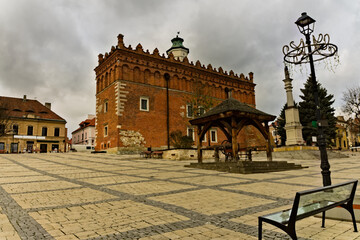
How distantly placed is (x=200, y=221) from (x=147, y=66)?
27.8 meters

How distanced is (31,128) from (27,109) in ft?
14.0

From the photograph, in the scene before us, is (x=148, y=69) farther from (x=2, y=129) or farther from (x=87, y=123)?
(x=87, y=123)

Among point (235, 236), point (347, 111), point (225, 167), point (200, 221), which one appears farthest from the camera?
point (347, 111)

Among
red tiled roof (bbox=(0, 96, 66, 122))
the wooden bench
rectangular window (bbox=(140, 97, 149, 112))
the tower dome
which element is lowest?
the wooden bench

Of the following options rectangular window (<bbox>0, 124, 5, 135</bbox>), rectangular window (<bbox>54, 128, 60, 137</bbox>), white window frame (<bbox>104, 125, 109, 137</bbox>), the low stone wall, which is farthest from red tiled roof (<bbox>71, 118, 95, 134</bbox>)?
the low stone wall

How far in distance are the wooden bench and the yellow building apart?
4630 centimetres

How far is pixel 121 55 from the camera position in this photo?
28.0 meters

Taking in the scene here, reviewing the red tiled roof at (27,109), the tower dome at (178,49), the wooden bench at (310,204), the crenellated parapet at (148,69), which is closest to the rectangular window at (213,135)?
the crenellated parapet at (148,69)

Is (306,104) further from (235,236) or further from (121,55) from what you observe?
(235,236)

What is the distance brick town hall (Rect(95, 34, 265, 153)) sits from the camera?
27.5 metres

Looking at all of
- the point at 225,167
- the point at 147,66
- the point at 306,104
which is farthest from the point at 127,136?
the point at 306,104

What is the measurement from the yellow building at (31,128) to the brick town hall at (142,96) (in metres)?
20.1

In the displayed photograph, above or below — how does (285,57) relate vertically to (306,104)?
below

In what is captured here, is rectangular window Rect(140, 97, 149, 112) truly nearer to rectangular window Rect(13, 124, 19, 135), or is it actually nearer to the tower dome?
the tower dome
